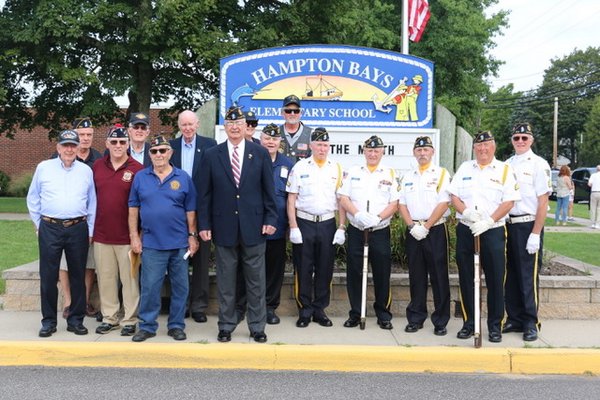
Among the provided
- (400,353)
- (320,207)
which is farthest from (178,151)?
(400,353)

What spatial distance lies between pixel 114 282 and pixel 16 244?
20.1ft

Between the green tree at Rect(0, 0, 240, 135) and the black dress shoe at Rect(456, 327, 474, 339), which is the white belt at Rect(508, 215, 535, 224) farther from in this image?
the green tree at Rect(0, 0, 240, 135)

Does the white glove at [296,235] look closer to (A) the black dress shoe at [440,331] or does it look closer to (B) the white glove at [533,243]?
(A) the black dress shoe at [440,331]

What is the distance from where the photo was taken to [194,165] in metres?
6.41

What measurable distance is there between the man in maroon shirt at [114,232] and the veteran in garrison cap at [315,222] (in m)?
1.59

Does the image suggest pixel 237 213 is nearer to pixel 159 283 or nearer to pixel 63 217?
pixel 159 283

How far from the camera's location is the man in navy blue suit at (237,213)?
5488mm

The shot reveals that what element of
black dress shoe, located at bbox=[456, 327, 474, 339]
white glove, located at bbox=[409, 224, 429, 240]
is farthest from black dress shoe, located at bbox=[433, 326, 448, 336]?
white glove, located at bbox=[409, 224, 429, 240]

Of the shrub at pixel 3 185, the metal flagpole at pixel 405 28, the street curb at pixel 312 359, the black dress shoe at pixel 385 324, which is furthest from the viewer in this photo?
the shrub at pixel 3 185

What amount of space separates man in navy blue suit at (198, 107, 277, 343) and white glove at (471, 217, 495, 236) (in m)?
1.83

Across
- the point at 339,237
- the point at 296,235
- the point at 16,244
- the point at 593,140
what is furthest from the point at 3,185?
the point at 593,140

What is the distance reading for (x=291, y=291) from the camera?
21.7 feet

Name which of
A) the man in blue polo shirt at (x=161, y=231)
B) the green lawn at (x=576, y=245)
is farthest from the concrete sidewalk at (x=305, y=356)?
the green lawn at (x=576, y=245)

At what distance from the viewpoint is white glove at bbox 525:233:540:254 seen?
18.4 ft
